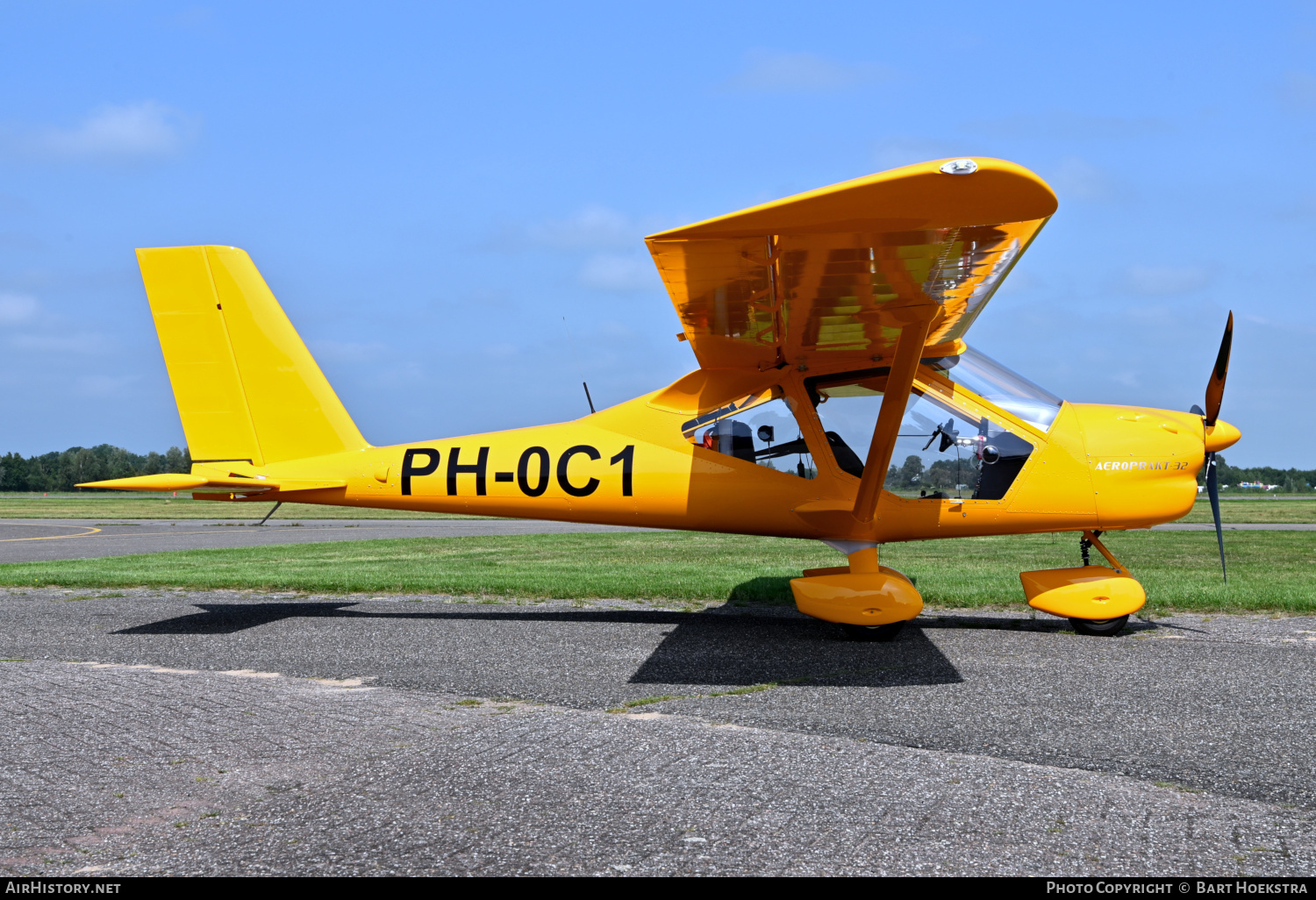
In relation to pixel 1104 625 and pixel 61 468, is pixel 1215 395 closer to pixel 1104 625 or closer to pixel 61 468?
pixel 1104 625

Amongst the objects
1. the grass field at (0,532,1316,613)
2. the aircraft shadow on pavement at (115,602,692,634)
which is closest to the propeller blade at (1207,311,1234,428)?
the grass field at (0,532,1316,613)

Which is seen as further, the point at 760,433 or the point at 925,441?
the point at 760,433

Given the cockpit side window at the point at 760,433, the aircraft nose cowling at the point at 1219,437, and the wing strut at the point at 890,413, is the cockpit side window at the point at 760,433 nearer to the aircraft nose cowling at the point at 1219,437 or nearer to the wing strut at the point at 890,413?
the wing strut at the point at 890,413

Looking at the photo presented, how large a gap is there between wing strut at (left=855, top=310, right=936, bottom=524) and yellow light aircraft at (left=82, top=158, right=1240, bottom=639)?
0.02 metres

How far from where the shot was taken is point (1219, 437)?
8.29 m

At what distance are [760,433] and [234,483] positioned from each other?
16.2 ft

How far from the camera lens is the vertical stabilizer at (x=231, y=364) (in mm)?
9055

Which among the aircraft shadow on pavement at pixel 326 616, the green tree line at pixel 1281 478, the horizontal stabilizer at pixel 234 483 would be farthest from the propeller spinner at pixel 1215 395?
the green tree line at pixel 1281 478

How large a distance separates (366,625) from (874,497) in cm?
477

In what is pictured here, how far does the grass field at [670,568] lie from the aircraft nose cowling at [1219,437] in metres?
2.00

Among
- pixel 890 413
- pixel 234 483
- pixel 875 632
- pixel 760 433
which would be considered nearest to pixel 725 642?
pixel 875 632

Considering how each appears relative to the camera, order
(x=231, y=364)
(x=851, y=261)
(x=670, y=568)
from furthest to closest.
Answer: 1. (x=670, y=568)
2. (x=231, y=364)
3. (x=851, y=261)

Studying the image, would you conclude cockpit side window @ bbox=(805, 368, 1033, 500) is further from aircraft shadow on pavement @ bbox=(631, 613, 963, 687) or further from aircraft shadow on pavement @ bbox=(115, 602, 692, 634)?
aircraft shadow on pavement @ bbox=(115, 602, 692, 634)

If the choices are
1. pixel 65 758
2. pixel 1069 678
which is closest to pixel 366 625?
pixel 65 758
